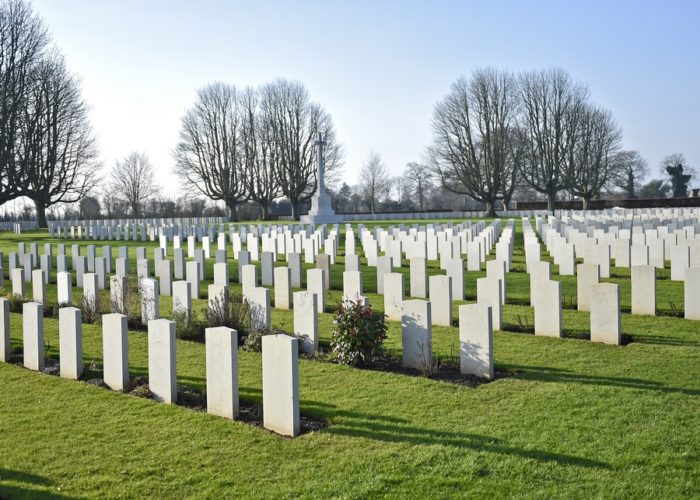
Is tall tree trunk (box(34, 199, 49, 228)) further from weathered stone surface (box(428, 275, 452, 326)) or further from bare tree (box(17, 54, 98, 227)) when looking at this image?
weathered stone surface (box(428, 275, 452, 326))

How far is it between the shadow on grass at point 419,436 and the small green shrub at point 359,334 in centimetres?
144

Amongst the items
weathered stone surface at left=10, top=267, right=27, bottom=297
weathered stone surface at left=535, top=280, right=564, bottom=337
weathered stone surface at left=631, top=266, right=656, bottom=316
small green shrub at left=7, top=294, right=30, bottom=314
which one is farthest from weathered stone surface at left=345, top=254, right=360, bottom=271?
weathered stone surface at left=10, top=267, right=27, bottom=297

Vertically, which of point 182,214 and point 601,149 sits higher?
point 601,149

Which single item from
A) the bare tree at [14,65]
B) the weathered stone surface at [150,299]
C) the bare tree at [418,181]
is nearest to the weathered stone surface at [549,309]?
the weathered stone surface at [150,299]

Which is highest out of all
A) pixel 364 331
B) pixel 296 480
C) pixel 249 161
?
pixel 249 161

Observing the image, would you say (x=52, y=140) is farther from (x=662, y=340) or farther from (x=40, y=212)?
(x=662, y=340)

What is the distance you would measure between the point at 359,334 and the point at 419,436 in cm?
222

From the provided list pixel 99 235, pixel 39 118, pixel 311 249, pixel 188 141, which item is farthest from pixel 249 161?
pixel 311 249

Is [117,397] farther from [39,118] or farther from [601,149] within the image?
[601,149]

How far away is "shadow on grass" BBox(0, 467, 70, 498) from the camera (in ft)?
14.1

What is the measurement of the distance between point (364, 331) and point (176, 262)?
8978mm

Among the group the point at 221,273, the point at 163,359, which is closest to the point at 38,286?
the point at 221,273

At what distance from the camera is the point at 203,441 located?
16.9 feet

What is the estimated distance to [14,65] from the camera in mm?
36125
